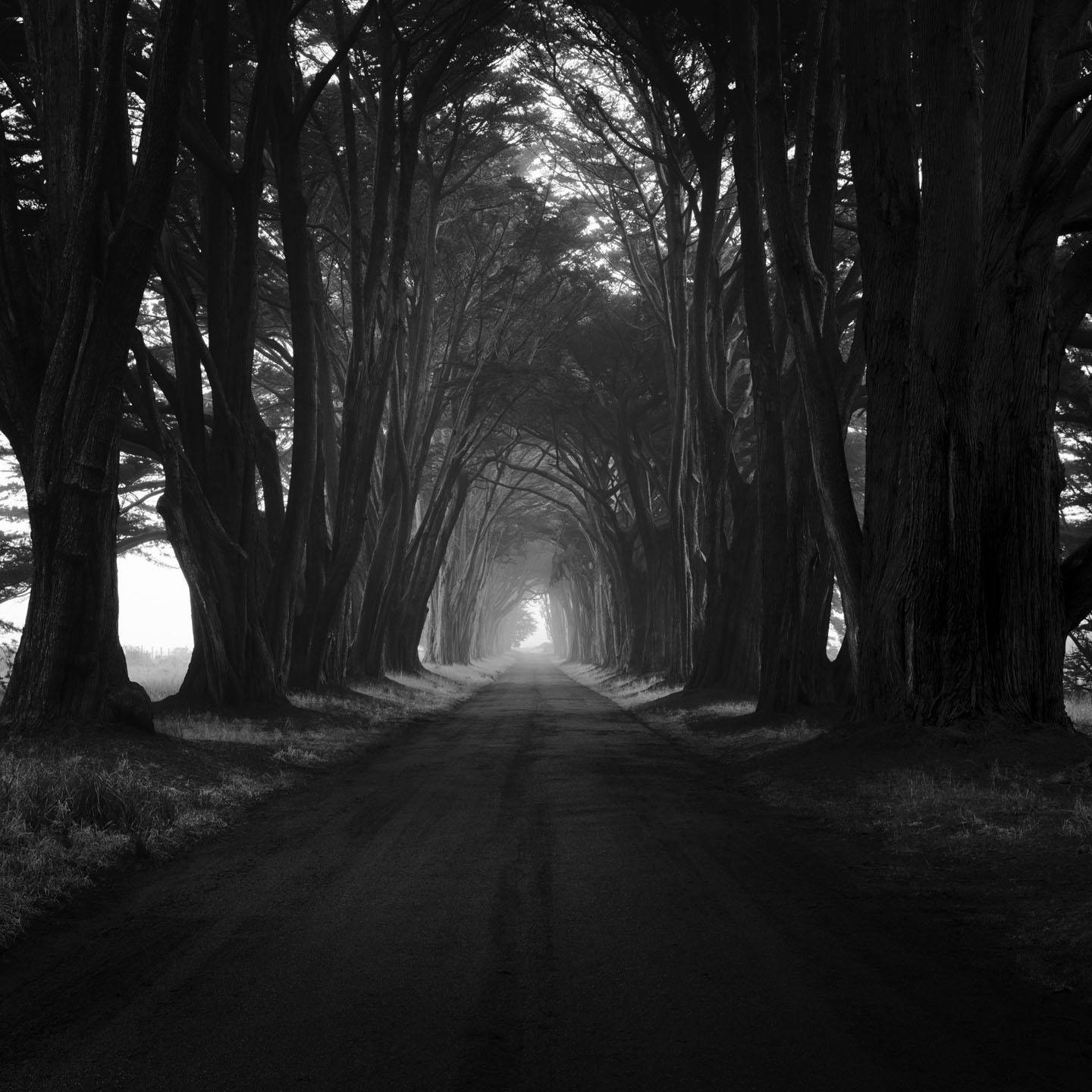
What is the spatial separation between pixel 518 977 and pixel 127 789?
11.6ft

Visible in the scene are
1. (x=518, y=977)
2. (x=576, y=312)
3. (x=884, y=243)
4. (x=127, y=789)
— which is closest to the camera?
(x=518, y=977)

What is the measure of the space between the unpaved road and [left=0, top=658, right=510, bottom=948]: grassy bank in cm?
23

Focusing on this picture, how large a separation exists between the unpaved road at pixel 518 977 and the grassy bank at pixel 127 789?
234mm

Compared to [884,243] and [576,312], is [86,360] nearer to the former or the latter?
[884,243]

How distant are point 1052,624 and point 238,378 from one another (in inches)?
373

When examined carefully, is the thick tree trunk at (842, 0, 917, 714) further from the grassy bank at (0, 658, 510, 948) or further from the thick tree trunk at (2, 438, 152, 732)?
the thick tree trunk at (2, 438, 152, 732)

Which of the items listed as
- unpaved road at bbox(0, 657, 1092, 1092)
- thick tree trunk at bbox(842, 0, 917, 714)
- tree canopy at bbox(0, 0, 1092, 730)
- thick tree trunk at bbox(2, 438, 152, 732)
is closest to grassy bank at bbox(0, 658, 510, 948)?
unpaved road at bbox(0, 657, 1092, 1092)

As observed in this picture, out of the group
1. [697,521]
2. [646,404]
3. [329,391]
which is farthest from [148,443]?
[646,404]

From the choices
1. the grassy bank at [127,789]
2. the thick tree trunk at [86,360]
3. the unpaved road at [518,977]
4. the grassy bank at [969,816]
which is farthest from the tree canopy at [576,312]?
the unpaved road at [518,977]

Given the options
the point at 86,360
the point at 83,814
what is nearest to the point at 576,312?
the point at 86,360

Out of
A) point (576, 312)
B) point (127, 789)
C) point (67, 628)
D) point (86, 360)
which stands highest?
point (576, 312)

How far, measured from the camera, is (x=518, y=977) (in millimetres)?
3633

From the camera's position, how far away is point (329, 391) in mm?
17250

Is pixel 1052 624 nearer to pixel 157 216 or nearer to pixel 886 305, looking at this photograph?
pixel 886 305
